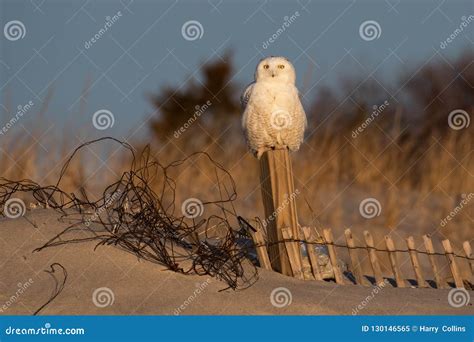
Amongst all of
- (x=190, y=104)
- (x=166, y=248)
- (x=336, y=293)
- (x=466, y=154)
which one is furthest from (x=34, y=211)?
(x=190, y=104)

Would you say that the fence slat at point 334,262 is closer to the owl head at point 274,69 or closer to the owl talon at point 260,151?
the owl talon at point 260,151

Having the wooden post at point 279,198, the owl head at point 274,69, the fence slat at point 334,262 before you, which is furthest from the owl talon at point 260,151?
the fence slat at point 334,262

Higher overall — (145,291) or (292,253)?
(292,253)

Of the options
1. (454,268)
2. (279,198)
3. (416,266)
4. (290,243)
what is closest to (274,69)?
(279,198)

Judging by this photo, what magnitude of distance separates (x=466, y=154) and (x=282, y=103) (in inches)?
209

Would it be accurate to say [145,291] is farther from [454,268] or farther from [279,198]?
[454,268]

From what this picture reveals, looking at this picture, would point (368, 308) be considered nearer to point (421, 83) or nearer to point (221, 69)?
point (421, 83)

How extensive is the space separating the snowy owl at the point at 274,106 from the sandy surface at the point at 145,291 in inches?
34.2

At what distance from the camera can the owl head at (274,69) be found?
589cm

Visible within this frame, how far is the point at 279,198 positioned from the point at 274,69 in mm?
814

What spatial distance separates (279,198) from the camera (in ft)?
19.8

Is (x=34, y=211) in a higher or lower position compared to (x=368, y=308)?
lower

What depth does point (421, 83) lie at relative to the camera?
1566 centimetres

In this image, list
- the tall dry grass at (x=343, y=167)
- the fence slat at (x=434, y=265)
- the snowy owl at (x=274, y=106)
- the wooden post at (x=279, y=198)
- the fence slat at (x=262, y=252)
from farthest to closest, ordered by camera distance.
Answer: the tall dry grass at (x=343, y=167) → the fence slat at (x=434, y=265) → the fence slat at (x=262, y=252) → the wooden post at (x=279, y=198) → the snowy owl at (x=274, y=106)
